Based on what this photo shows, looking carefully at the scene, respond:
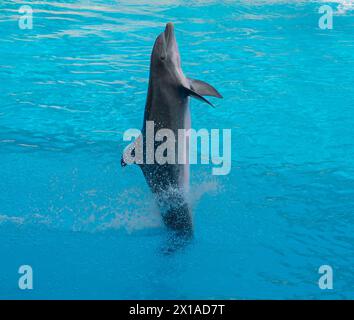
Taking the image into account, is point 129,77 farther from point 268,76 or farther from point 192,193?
point 192,193

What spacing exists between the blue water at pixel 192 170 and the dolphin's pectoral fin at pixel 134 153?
0.76m

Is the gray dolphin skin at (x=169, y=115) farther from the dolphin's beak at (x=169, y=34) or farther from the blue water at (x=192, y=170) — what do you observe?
the blue water at (x=192, y=170)

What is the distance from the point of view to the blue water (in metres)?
4.87

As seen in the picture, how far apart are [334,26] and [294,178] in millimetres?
7396

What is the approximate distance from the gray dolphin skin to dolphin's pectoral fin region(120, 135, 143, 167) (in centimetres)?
2

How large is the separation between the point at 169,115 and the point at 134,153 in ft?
1.34

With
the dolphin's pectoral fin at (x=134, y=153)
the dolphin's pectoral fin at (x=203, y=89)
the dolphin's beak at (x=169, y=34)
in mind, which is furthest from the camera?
the dolphin's pectoral fin at (x=203, y=89)

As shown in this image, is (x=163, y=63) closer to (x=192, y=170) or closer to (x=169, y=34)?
(x=169, y=34)

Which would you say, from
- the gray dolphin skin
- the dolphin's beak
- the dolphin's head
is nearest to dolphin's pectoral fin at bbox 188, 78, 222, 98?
the gray dolphin skin

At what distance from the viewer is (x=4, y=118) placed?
25.5 feet

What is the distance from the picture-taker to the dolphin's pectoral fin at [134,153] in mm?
4676

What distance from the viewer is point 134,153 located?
4.72 metres

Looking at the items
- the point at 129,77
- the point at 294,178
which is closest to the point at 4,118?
the point at 129,77

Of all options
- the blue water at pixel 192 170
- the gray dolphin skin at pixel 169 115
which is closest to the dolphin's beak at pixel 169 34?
the gray dolphin skin at pixel 169 115
